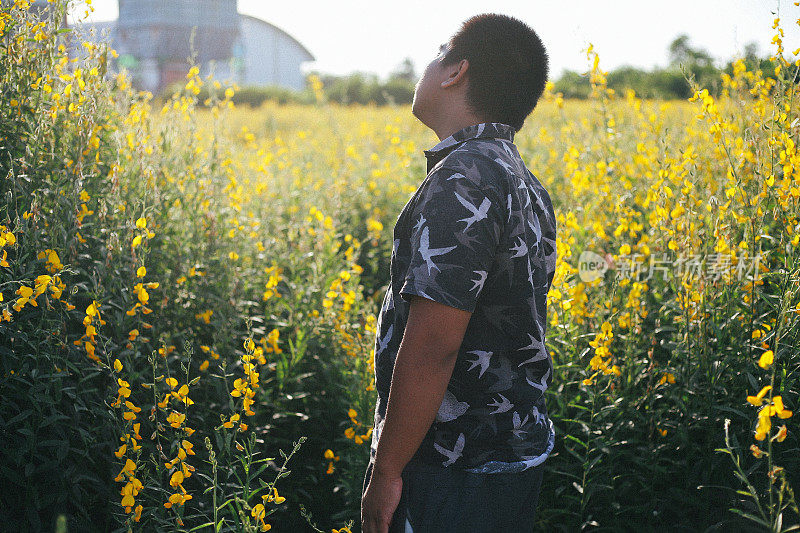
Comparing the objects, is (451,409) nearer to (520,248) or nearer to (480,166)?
(520,248)

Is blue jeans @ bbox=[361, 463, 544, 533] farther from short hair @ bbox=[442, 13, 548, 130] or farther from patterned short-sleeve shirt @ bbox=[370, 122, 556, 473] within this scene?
short hair @ bbox=[442, 13, 548, 130]

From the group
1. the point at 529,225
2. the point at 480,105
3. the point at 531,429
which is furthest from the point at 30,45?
the point at 531,429

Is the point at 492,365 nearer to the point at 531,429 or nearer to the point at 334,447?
the point at 531,429

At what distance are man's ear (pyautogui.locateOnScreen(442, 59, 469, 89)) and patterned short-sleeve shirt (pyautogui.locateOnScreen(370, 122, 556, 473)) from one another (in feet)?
0.40

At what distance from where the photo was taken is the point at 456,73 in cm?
152

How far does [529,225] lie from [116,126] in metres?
2.63

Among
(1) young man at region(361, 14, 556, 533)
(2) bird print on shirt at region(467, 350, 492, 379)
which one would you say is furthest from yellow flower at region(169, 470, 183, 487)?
(2) bird print on shirt at region(467, 350, 492, 379)

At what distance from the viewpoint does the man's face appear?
155 centimetres

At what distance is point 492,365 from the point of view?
1472mm

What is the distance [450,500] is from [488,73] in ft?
3.33

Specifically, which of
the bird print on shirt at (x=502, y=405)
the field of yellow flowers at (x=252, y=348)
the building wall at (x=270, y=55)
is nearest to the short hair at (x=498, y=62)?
→ the bird print on shirt at (x=502, y=405)

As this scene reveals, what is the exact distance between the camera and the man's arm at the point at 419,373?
1.31 m

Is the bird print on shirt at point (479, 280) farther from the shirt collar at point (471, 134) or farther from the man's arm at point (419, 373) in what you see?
the shirt collar at point (471, 134)

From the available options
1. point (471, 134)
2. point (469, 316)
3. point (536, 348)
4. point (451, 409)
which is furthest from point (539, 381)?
point (471, 134)
